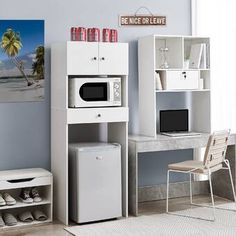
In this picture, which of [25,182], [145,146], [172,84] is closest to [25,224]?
[25,182]

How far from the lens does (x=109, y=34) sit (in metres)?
4.66

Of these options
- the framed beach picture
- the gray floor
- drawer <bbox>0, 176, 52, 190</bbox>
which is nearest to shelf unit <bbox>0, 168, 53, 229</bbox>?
drawer <bbox>0, 176, 52, 190</bbox>

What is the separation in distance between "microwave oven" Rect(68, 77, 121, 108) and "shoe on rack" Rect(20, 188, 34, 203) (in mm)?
863

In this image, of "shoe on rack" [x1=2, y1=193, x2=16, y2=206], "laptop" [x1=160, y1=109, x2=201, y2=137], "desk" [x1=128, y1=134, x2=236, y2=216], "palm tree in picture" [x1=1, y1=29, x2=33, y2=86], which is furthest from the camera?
"laptop" [x1=160, y1=109, x2=201, y2=137]

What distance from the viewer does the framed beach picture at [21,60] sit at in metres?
4.62

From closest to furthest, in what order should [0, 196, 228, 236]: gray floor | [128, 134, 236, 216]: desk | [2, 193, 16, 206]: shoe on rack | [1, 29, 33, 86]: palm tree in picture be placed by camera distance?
[0, 196, 228, 236]: gray floor
[2, 193, 16, 206]: shoe on rack
[1, 29, 33, 86]: palm tree in picture
[128, 134, 236, 216]: desk

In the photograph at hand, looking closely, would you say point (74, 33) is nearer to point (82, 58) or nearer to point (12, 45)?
point (82, 58)

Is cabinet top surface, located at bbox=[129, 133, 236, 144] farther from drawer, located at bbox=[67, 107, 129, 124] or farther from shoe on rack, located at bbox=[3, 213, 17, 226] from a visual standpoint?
shoe on rack, located at bbox=[3, 213, 17, 226]

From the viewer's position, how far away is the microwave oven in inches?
175

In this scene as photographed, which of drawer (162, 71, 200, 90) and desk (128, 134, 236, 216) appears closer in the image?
desk (128, 134, 236, 216)

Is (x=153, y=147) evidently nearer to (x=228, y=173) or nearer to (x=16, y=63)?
(x=228, y=173)

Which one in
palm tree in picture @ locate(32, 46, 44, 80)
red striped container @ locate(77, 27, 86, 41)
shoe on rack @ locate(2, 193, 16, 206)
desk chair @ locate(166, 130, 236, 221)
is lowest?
shoe on rack @ locate(2, 193, 16, 206)

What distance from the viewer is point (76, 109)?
14.5ft

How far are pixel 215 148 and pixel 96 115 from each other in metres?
1.13
